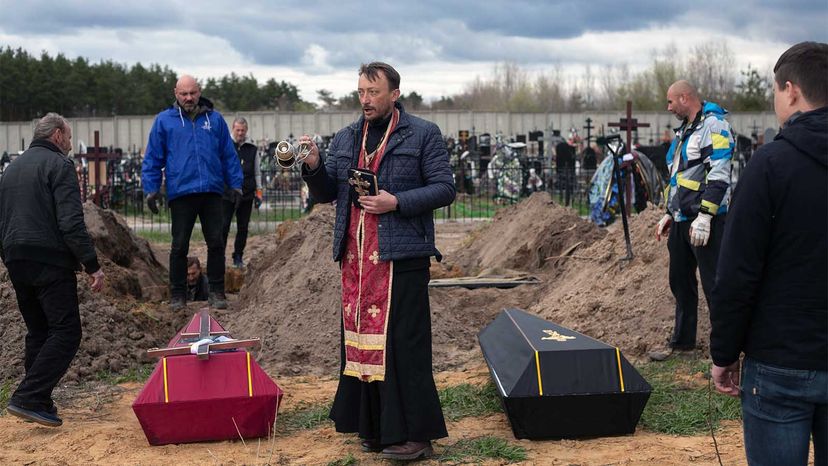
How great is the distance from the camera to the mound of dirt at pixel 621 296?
8.02m

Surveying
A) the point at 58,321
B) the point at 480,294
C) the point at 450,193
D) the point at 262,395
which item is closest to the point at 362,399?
the point at 262,395

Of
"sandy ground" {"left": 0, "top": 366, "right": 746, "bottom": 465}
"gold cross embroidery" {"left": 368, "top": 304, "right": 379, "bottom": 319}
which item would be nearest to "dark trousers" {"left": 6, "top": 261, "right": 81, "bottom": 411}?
"sandy ground" {"left": 0, "top": 366, "right": 746, "bottom": 465}

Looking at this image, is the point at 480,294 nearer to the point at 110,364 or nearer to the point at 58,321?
the point at 110,364

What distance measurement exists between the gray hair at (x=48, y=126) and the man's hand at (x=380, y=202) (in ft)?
7.40

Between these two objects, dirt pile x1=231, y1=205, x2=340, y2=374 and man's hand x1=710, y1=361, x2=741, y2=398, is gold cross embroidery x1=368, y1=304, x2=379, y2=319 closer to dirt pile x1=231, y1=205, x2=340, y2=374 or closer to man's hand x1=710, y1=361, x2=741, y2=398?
man's hand x1=710, y1=361, x2=741, y2=398

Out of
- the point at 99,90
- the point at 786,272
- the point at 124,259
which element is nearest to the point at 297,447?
the point at 786,272

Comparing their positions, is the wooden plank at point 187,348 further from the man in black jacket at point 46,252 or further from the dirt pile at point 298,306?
the dirt pile at point 298,306

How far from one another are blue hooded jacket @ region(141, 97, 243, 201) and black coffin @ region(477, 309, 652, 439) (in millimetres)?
4311

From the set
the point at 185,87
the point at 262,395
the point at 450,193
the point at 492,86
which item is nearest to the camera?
the point at 450,193

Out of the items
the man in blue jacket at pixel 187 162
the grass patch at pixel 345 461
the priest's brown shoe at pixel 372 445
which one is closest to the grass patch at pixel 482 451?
the priest's brown shoe at pixel 372 445

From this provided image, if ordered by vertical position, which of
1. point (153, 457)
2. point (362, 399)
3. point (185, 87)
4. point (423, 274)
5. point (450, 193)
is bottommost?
point (153, 457)

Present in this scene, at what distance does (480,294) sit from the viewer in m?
10.3

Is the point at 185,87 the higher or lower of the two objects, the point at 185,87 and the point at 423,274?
the higher

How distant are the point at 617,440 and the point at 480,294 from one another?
16.0 ft
